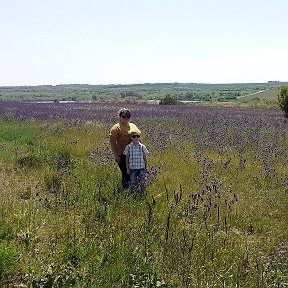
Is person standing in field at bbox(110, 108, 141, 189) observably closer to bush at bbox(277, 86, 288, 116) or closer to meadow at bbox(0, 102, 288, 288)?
meadow at bbox(0, 102, 288, 288)

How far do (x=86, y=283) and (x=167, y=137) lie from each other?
8.67m

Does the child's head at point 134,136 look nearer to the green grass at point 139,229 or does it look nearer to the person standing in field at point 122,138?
the person standing in field at point 122,138

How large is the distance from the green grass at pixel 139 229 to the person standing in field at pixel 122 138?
0.39m

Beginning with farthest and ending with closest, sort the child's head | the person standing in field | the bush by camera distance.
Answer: the bush
the person standing in field
the child's head

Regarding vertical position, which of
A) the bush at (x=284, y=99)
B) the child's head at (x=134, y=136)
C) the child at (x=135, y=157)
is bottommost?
the child at (x=135, y=157)

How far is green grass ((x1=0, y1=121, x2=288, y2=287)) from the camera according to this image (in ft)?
12.1

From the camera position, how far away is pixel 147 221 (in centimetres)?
498

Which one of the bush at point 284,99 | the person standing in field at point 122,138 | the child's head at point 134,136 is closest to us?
the child's head at point 134,136

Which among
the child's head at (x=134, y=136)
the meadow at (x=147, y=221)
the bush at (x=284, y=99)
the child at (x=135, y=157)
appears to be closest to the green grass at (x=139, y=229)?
the meadow at (x=147, y=221)

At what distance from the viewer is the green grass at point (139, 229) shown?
3.69 m

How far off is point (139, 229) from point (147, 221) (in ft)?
1.02

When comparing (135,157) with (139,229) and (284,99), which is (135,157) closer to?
(139,229)

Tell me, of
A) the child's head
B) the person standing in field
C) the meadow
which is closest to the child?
the child's head

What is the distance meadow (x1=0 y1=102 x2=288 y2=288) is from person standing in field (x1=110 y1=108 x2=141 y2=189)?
305 mm
